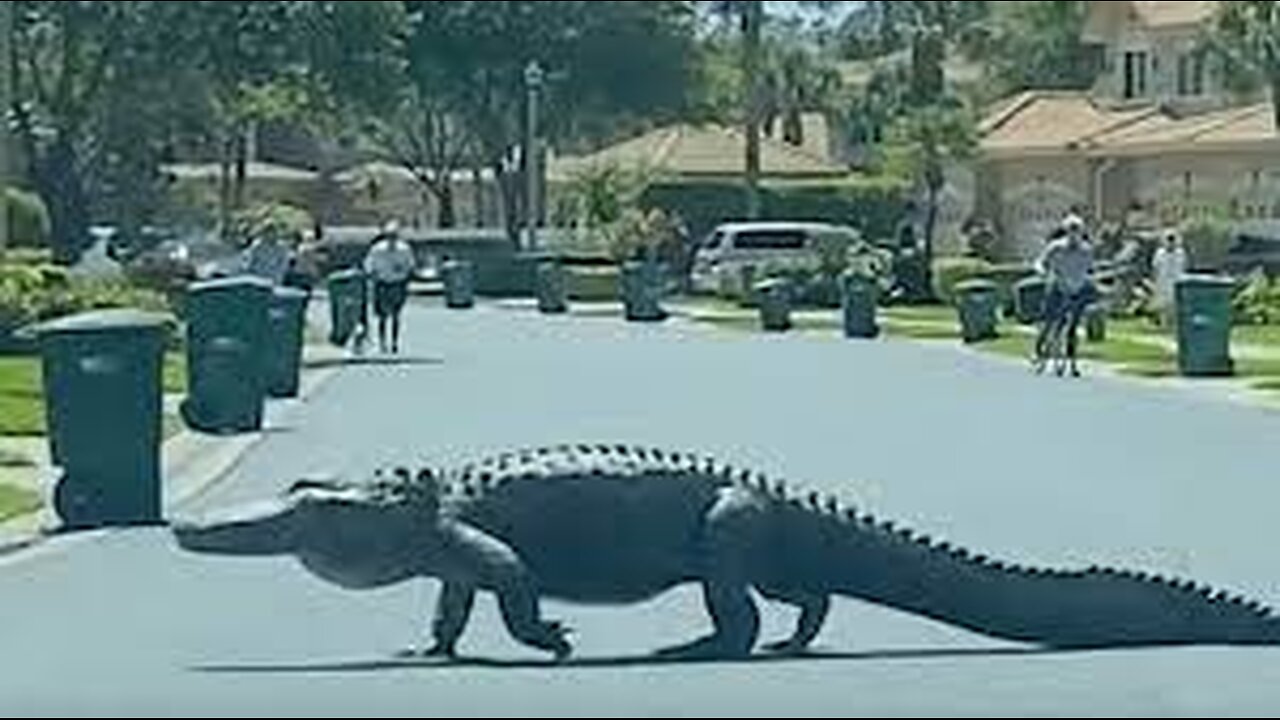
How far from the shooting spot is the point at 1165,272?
172 feet

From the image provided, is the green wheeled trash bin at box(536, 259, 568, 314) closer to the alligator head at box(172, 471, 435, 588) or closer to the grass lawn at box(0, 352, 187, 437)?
the grass lawn at box(0, 352, 187, 437)

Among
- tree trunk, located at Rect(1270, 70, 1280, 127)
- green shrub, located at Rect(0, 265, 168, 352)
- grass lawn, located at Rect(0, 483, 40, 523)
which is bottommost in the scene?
grass lawn, located at Rect(0, 483, 40, 523)

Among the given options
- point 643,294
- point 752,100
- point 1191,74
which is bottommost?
point 643,294

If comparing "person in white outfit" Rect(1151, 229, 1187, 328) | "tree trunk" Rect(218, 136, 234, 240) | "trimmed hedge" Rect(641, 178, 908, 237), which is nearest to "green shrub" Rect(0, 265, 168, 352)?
"person in white outfit" Rect(1151, 229, 1187, 328)

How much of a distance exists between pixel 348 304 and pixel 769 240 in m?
27.9

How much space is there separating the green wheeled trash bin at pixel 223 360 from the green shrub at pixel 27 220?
43566mm

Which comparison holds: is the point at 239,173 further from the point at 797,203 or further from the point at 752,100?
the point at 752,100

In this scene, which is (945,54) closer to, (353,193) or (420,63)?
(353,193)

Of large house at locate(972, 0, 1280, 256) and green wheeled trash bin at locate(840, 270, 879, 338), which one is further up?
large house at locate(972, 0, 1280, 256)

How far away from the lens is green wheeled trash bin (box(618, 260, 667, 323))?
59.9 m

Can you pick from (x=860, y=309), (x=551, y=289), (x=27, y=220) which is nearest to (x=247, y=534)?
(x=860, y=309)

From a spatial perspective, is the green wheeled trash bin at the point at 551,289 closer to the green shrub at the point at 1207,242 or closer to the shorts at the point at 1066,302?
the green shrub at the point at 1207,242

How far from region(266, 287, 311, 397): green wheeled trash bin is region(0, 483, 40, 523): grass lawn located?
10.3 metres

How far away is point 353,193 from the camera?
119 m
